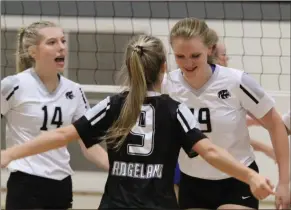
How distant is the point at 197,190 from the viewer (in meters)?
2.88

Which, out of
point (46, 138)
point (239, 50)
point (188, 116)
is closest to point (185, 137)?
point (188, 116)

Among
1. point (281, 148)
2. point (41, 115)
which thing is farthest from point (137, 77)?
point (41, 115)

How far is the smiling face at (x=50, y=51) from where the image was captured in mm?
3238

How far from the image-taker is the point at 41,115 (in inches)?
123

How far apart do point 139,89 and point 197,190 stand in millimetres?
743

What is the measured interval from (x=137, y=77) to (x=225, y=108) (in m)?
0.66

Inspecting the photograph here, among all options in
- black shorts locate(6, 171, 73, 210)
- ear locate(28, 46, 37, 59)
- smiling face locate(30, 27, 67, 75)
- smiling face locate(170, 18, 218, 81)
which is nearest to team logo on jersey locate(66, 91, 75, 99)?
smiling face locate(30, 27, 67, 75)

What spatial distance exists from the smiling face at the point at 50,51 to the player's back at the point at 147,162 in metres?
1.00

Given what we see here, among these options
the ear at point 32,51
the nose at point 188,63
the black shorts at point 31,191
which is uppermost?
the ear at point 32,51

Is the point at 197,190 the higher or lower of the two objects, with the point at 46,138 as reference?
lower

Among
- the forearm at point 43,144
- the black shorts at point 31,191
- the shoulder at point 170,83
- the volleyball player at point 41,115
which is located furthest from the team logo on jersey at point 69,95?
the forearm at point 43,144

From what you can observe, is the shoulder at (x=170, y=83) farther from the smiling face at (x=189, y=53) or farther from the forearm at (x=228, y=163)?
the forearm at (x=228, y=163)

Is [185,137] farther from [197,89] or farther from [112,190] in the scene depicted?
[197,89]

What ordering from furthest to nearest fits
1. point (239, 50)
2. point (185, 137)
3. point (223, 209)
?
point (239, 50) < point (223, 209) < point (185, 137)
